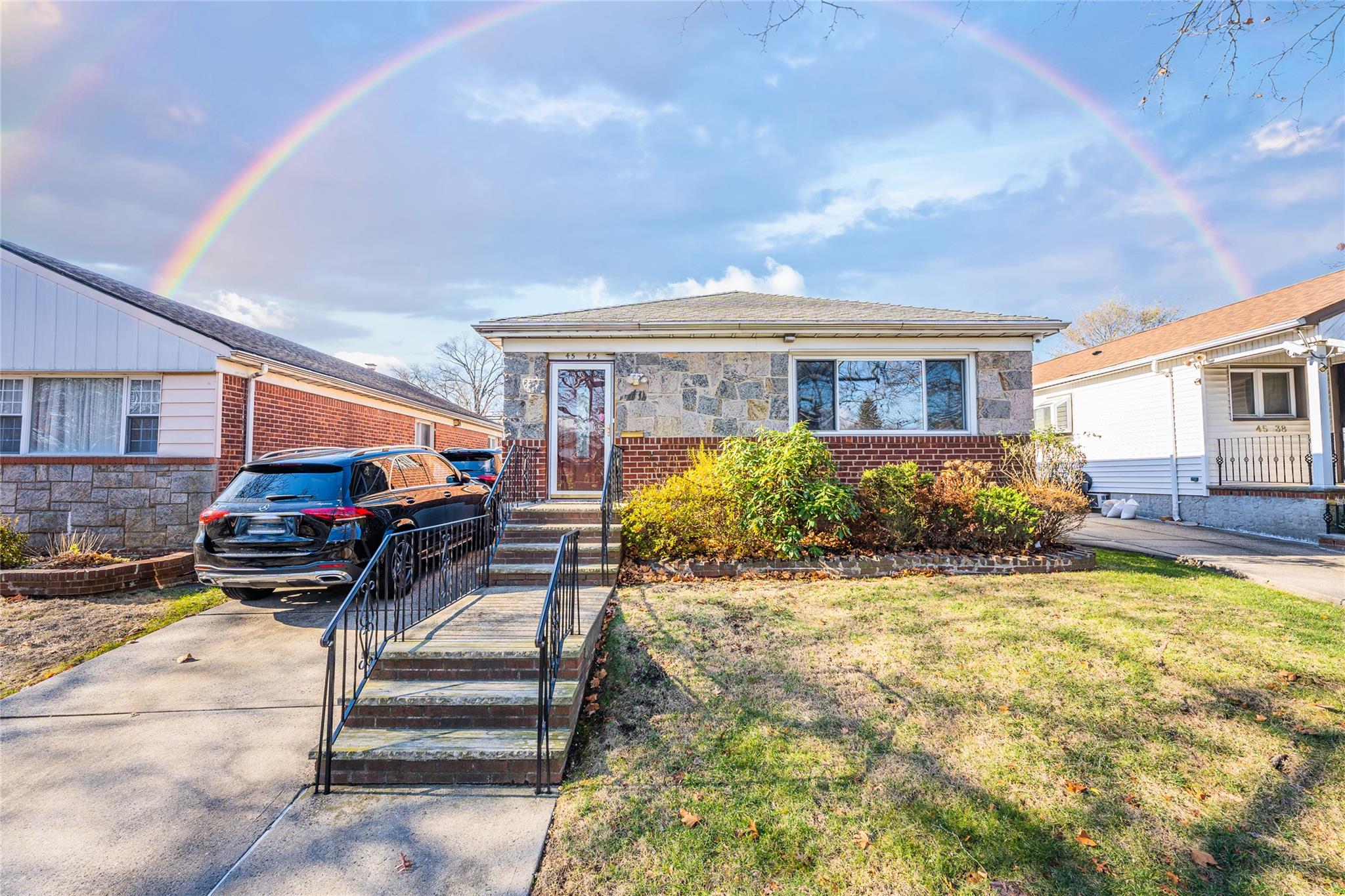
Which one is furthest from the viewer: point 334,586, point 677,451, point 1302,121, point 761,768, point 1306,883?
point 677,451

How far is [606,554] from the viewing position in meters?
6.71

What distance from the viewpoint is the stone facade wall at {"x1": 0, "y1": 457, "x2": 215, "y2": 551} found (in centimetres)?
877

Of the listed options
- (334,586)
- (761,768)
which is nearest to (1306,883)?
(761,768)

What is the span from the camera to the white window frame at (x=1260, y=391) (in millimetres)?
12586

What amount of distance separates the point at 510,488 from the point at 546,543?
211cm

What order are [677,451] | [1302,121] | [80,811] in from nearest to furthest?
[80,811] → [1302,121] → [677,451]

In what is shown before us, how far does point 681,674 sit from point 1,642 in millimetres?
6673

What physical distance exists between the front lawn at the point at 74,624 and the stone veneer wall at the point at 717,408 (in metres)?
4.54

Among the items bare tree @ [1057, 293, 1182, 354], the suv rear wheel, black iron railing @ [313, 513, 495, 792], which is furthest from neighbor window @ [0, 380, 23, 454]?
bare tree @ [1057, 293, 1182, 354]

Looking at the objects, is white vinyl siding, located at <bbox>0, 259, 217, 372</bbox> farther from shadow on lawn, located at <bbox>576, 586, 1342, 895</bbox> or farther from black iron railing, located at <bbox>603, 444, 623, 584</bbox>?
shadow on lawn, located at <bbox>576, 586, 1342, 895</bbox>

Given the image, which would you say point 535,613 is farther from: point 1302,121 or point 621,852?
point 1302,121

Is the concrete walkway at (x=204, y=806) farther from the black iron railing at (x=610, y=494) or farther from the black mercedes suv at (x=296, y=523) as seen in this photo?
the black iron railing at (x=610, y=494)

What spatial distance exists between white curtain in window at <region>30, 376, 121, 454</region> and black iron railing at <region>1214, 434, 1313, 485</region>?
2037 centimetres

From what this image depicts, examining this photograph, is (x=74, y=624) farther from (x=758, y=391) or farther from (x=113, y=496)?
(x=758, y=391)
